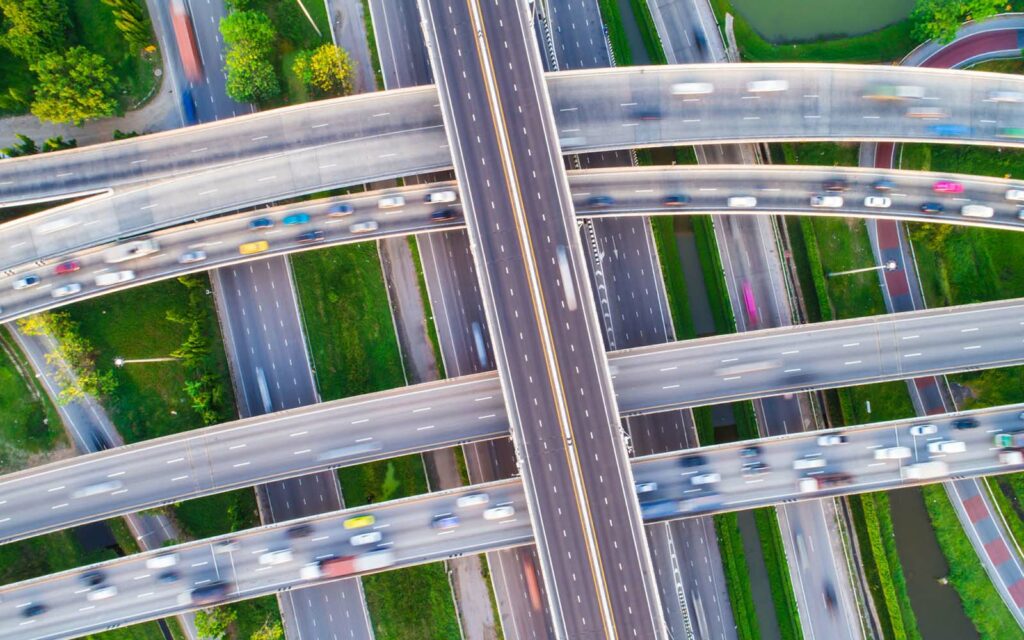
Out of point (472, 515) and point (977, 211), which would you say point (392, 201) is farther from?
point (977, 211)

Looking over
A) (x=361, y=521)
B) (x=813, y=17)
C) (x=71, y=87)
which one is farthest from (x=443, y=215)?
(x=813, y=17)

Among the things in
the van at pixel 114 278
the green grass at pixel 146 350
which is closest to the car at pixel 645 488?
the green grass at pixel 146 350

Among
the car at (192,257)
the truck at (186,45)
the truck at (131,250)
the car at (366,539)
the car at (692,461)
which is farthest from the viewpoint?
the truck at (186,45)

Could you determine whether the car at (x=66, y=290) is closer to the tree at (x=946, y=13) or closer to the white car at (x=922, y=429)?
the white car at (x=922, y=429)

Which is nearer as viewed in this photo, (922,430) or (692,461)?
(922,430)

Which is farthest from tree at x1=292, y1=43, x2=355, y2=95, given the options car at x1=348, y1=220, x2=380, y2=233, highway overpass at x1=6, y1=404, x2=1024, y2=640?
highway overpass at x1=6, y1=404, x2=1024, y2=640

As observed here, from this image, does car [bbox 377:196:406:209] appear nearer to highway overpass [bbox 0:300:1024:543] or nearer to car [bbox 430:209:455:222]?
car [bbox 430:209:455:222]
